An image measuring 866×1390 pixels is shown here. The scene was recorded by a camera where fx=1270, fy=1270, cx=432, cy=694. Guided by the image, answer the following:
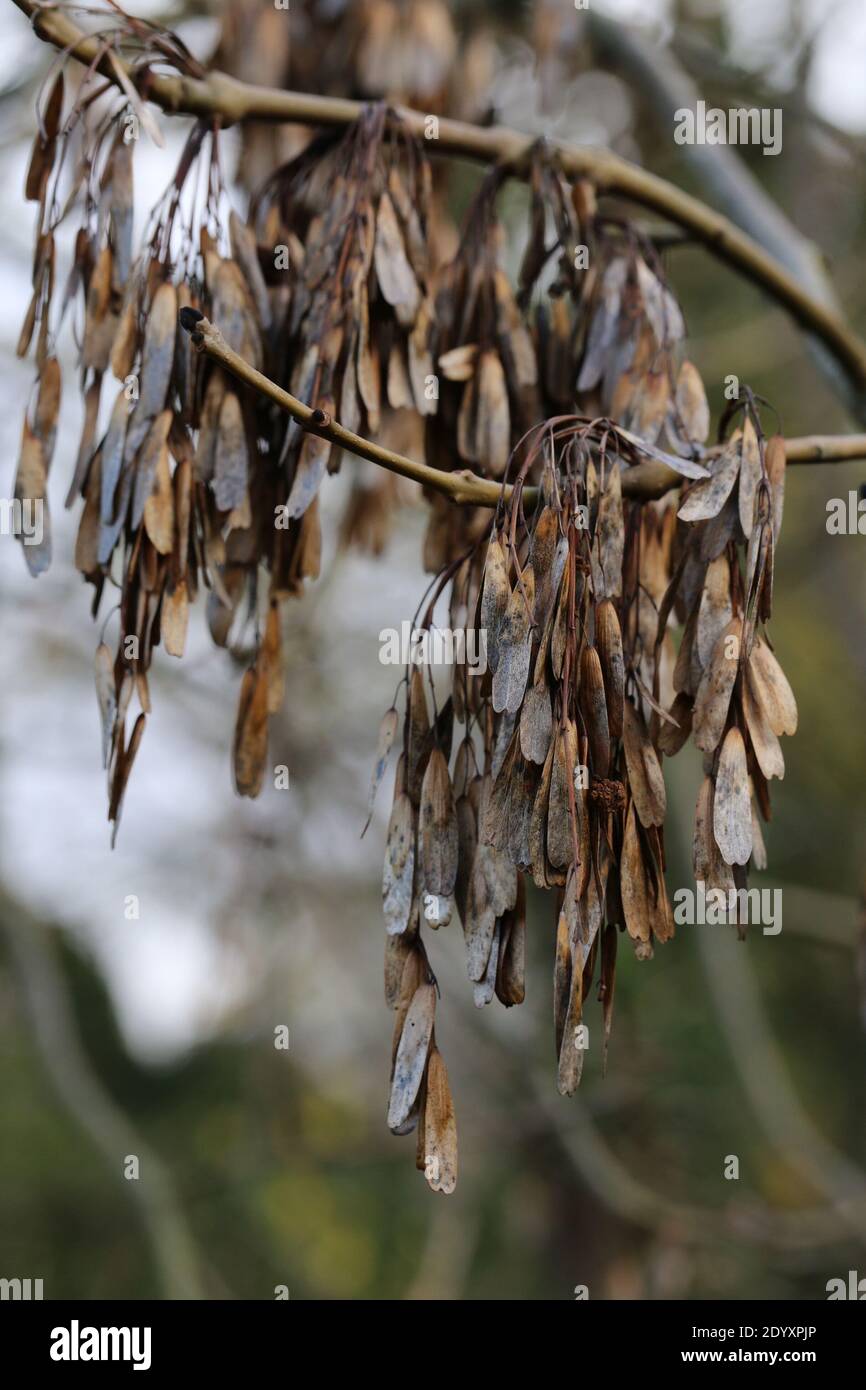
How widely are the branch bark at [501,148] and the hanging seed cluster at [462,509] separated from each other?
0.03m

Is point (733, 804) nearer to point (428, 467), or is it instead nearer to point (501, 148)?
point (428, 467)

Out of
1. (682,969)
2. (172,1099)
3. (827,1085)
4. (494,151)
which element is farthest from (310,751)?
(827,1085)

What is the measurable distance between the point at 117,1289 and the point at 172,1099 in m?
1.29

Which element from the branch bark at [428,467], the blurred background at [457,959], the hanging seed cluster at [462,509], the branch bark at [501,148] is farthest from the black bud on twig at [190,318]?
the blurred background at [457,959]

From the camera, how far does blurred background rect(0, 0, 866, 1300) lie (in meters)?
3.22

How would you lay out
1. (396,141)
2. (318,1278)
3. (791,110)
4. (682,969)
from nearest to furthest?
(396,141)
(791,110)
(682,969)
(318,1278)

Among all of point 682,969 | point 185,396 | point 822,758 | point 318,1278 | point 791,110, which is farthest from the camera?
point 318,1278

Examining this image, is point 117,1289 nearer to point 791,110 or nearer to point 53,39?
point 53,39

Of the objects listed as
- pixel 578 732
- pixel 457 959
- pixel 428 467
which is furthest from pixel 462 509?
pixel 457 959

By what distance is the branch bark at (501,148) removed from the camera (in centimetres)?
126

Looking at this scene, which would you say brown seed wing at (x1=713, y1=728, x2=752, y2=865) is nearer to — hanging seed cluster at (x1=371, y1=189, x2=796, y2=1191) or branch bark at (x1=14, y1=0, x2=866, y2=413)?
hanging seed cluster at (x1=371, y1=189, x2=796, y2=1191)

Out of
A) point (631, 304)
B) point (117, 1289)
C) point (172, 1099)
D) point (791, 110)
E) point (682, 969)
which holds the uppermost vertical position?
point (791, 110)

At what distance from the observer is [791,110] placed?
10.5 ft

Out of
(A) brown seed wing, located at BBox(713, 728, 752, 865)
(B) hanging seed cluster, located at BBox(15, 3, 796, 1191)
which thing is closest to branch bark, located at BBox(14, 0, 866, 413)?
(B) hanging seed cluster, located at BBox(15, 3, 796, 1191)
